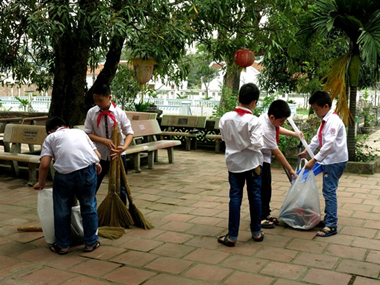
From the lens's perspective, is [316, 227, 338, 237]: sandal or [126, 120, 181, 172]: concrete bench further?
[126, 120, 181, 172]: concrete bench

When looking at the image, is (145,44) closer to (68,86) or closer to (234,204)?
(68,86)

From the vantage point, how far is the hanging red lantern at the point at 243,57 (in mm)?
9867

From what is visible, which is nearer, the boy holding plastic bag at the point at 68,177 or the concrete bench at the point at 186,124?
the boy holding plastic bag at the point at 68,177

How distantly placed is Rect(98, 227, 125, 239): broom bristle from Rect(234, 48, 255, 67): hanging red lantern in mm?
5728

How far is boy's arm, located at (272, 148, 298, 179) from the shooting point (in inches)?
202

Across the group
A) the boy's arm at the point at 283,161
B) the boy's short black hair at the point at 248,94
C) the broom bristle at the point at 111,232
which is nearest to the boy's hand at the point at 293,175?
the boy's arm at the point at 283,161

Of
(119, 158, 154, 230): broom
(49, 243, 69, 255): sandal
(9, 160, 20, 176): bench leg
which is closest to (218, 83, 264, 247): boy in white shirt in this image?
(119, 158, 154, 230): broom

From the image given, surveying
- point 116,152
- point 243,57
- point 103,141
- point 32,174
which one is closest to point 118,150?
point 116,152

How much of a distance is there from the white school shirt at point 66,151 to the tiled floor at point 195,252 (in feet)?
2.72

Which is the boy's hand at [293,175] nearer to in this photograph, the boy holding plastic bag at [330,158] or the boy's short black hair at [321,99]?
the boy holding plastic bag at [330,158]

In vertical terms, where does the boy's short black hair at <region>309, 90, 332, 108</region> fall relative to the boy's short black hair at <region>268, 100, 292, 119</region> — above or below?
above

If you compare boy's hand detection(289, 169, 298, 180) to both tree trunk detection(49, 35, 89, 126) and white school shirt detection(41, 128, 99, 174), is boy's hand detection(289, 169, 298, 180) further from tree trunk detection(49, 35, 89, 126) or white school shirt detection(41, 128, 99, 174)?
tree trunk detection(49, 35, 89, 126)

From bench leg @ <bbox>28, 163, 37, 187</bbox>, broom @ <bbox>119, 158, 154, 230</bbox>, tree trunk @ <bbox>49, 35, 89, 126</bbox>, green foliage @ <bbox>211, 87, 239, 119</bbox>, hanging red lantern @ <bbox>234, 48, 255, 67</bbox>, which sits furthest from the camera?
green foliage @ <bbox>211, 87, 239, 119</bbox>

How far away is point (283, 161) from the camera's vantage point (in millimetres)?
5141
